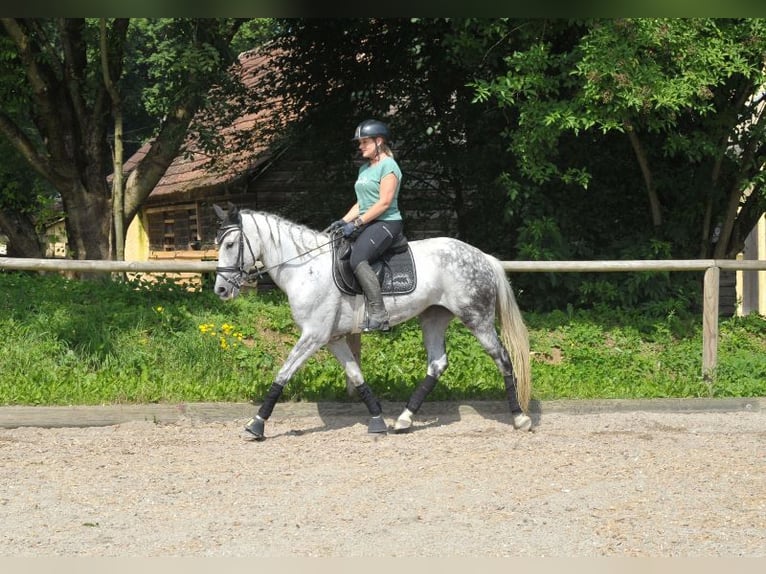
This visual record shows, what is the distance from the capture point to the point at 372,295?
7531 mm

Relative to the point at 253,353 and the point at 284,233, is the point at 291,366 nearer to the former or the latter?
the point at 284,233

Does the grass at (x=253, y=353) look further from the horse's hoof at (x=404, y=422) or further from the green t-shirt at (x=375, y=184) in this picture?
the green t-shirt at (x=375, y=184)

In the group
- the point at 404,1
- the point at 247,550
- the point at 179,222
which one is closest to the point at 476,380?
the point at 247,550

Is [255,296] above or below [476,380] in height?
above

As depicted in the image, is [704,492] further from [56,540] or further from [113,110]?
[113,110]

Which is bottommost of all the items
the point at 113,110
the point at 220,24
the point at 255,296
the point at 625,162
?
the point at 255,296

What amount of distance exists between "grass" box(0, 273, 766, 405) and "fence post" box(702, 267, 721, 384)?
0.55ft

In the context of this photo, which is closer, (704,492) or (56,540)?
(56,540)

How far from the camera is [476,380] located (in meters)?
9.51

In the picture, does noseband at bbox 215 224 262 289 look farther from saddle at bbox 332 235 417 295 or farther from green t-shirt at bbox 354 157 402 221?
green t-shirt at bbox 354 157 402 221

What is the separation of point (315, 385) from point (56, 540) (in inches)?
180

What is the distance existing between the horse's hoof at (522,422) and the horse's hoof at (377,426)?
3.44 ft

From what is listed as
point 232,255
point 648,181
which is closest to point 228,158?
point 648,181

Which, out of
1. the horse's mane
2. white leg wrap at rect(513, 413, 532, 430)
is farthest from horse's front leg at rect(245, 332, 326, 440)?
white leg wrap at rect(513, 413, 532, 430)
